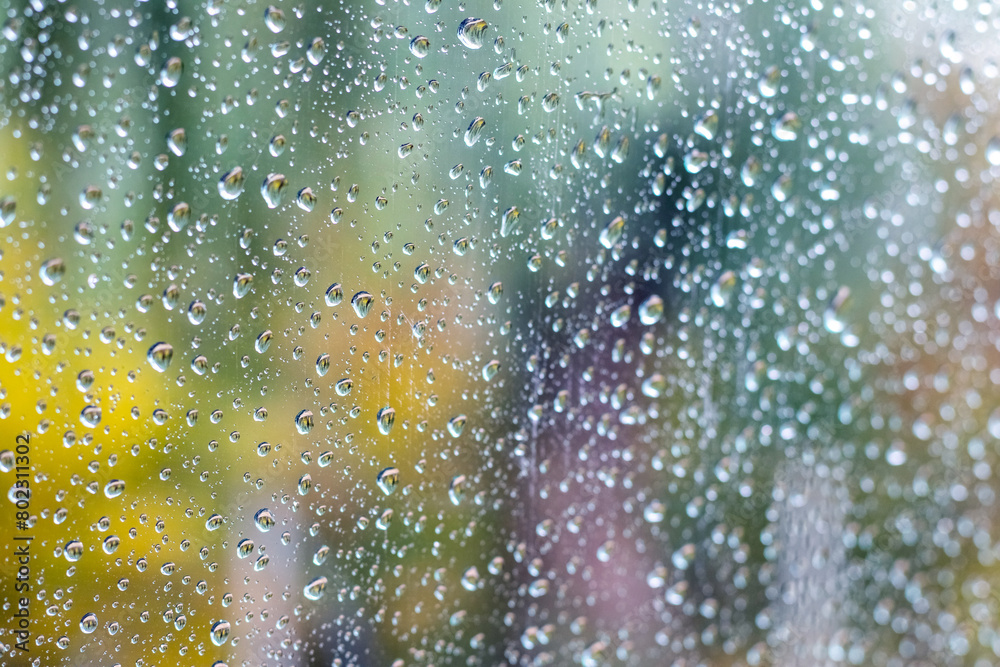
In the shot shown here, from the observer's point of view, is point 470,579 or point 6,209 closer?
point 6,209

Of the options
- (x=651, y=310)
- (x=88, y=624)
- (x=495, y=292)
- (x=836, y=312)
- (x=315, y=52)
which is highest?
(x=315, y=52)

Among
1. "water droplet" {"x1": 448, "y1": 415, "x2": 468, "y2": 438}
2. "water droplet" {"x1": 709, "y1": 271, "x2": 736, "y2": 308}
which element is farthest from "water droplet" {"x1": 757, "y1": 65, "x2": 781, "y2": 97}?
"water droplet" {"x1": 448, "y1": 415, "x2": 468, "y2": 438}

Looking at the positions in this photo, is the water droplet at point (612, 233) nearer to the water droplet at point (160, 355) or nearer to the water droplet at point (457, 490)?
the water droplet at point (457, 490)

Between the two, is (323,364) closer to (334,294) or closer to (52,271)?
(334,294)

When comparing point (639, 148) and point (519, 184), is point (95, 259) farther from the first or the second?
point (639, 148)

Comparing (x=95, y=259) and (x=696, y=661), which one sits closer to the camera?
(x=95, y=259)

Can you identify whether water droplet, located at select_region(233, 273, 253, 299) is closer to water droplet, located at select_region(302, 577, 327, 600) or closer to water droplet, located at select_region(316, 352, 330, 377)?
water droplet, located at select_region(316, 352, 330, 377)

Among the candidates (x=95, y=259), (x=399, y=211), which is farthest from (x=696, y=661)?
(x=95, y=259)

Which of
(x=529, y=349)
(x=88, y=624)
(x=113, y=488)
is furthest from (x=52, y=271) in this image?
(x=529, y=349)

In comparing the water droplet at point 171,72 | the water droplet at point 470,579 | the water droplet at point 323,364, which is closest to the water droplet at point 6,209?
the water droplet at point 171,72
